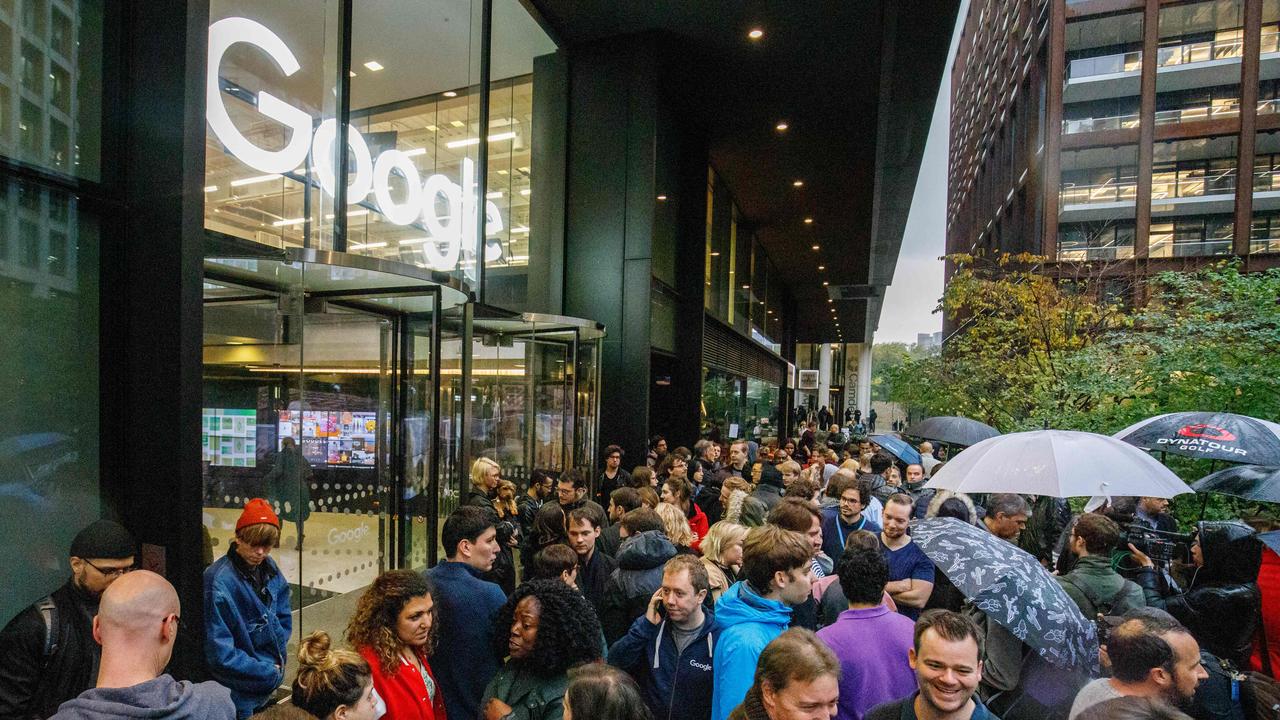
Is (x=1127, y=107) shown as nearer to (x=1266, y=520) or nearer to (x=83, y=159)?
(x=1266, y=520)

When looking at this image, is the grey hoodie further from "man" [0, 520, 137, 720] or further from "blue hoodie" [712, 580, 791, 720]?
"blue hoodie" [712, 580, 791, 720]

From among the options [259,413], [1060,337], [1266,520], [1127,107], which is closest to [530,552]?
[259,413]

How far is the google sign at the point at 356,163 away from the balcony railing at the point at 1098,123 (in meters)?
35.9

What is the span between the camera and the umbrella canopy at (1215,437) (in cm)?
509

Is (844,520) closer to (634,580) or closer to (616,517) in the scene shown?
(616,517)

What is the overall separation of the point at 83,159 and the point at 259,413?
2.47 meters

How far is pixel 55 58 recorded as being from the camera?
380 cm

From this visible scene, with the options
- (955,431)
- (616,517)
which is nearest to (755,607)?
(616,517)

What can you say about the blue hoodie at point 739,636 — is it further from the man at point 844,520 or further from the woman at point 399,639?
the man at point 844,520

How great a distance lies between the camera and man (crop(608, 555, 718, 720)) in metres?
2.82

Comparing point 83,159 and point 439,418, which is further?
point 439,418

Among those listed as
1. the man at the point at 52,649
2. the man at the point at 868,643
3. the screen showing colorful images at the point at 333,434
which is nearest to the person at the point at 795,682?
the man at the point at 868,643

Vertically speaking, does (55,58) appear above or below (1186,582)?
above

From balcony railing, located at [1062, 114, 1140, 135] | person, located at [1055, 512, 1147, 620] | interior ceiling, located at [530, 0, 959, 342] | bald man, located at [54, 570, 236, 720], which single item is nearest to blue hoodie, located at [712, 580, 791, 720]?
bald man, located at [54, 570, 236, 720]
